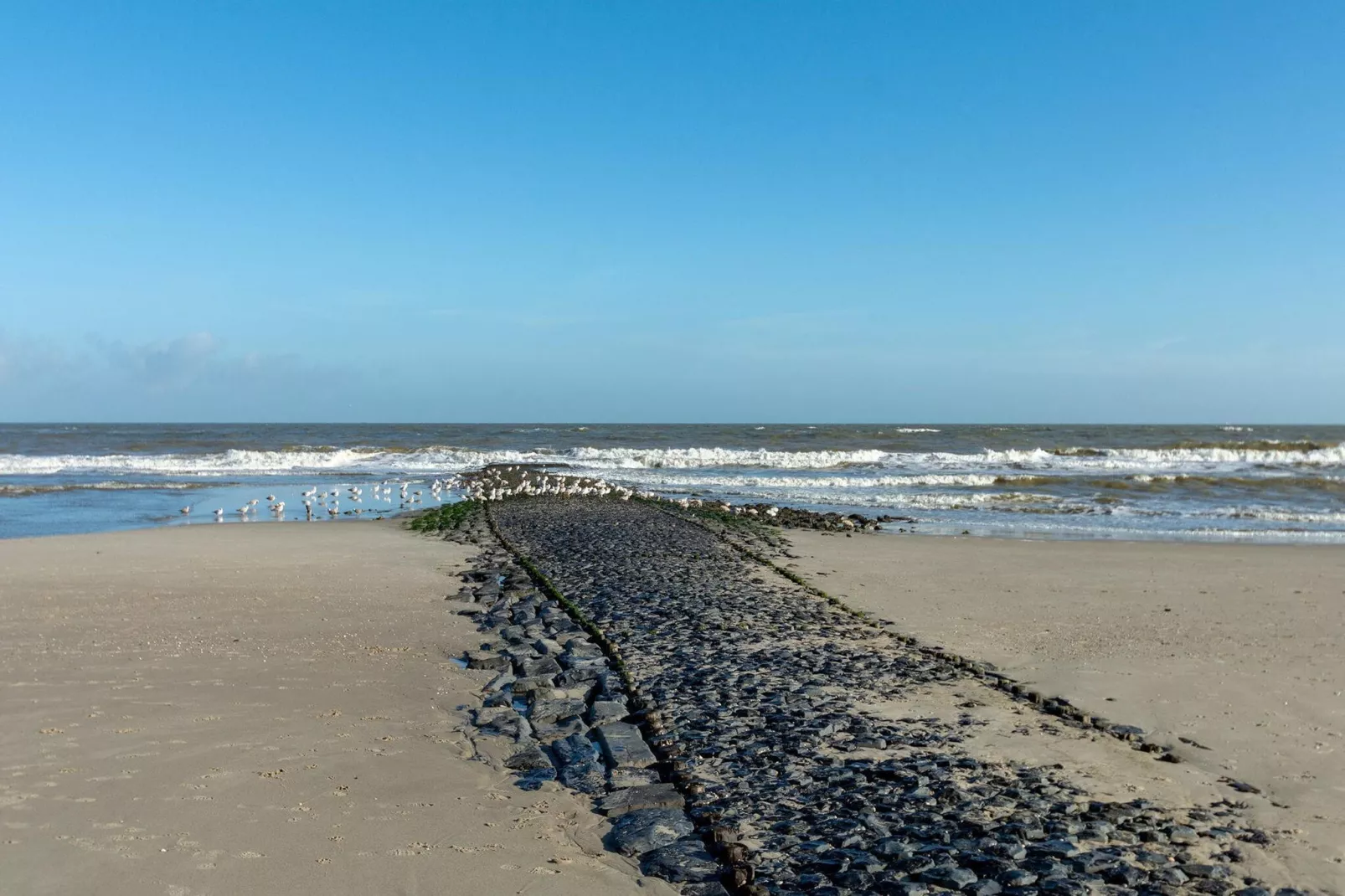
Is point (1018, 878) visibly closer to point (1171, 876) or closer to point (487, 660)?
point (1171, 876)

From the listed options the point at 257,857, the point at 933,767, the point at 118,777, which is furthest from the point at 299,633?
the point at 933,767

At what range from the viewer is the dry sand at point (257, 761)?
3.86 meters

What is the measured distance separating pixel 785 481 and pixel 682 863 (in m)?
27.2

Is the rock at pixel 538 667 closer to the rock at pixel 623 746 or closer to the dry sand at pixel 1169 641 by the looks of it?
the rock at pixel 623 746

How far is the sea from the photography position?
18859 millimetres

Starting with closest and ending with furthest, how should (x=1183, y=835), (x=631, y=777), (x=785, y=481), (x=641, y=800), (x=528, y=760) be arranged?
(x=1183, y=835) → (x=641, y=800) → (x=631, y=777) → (x=528, y=760) → (x=785, y=481)

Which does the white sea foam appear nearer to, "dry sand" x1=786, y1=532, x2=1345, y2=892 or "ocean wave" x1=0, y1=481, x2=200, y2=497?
"ocean wave" x1=0, y1=481, x2=200, y2=497

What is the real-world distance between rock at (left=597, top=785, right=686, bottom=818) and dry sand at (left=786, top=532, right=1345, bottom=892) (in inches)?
77.1

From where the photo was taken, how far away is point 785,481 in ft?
102

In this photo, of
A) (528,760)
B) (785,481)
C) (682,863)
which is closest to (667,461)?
(785,481)

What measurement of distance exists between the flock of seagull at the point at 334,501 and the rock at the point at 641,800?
51.6 feet

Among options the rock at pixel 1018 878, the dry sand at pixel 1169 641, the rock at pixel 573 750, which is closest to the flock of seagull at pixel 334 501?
the dry sand at pixel 1169 641

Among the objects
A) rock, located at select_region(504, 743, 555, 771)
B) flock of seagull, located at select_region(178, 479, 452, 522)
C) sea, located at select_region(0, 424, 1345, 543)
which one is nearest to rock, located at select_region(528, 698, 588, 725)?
rock, located at select_region(504, 743, 555, 771)

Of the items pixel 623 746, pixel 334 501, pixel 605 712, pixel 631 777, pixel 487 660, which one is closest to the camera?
pixel 631 777
